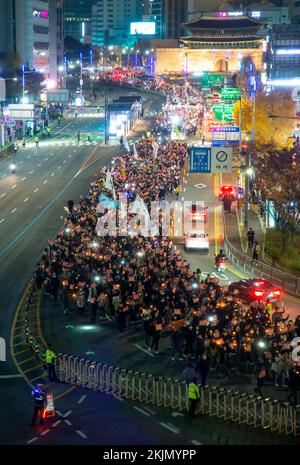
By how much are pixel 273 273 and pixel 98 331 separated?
1067 centimetres

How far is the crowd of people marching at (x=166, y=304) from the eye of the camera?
2661 cm

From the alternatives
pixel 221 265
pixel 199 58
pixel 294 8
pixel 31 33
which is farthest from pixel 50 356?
pixel 294 8

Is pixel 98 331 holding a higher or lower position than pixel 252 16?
lower

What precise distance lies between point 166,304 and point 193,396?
25.6 feet

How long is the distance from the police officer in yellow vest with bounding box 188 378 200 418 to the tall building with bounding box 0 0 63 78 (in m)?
125

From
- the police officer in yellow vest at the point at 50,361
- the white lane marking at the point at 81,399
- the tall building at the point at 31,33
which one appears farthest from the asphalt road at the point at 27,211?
the tall building at the point at 31,33

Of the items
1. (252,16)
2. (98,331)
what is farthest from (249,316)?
(252,16)

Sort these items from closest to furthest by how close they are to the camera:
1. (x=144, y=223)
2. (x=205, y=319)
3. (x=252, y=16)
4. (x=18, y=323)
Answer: (x=205, y=319) < (x=18, y=323) < (x=144, y=223) < (x=252, y=16)

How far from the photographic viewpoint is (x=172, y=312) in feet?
103

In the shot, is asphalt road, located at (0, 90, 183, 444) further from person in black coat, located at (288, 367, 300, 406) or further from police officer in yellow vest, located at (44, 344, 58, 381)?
person in black coat, located at (288, 367, 300, 406)

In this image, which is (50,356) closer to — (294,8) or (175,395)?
(175,395)

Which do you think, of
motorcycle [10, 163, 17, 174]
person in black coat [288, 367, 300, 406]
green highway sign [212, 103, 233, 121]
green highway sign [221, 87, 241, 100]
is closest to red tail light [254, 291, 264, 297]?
person in black coat [288, 367, 300, 406]

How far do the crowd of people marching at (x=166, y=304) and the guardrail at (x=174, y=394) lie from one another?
77cm
